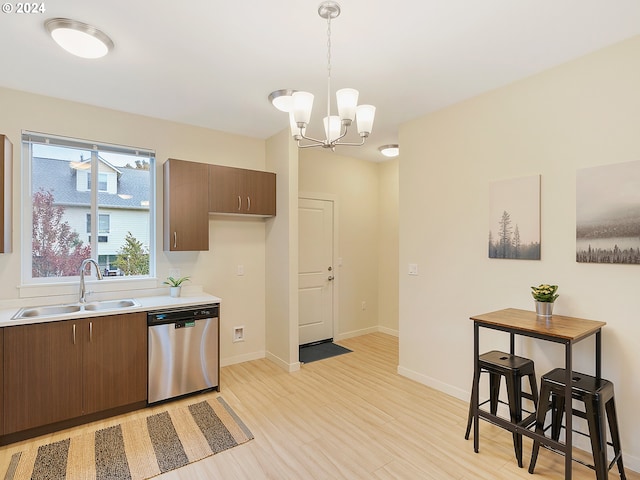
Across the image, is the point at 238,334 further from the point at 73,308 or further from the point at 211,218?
the point at 73,308

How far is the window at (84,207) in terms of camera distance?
2.98m

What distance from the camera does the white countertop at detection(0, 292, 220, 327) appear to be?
2.45 m

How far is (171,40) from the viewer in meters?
2.17

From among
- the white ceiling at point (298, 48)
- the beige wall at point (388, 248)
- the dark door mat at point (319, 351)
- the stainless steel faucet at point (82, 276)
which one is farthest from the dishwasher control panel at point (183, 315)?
the beige wall at point (388, 248)

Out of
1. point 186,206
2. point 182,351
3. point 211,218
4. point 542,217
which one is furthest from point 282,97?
point 182,351

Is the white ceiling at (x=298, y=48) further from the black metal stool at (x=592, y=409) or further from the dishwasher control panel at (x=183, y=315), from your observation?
the black metal stool at (x=592, y=409)

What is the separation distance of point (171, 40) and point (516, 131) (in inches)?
104

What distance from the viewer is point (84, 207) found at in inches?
127

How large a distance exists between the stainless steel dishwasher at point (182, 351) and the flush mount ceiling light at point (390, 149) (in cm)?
293

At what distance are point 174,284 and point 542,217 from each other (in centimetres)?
336

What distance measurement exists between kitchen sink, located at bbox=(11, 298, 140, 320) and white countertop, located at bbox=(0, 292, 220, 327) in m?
0.07

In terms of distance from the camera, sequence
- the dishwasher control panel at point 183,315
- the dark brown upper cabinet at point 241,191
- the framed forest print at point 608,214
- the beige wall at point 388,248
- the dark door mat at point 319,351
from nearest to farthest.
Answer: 1. the framed forest print at point 608,214
2. the dishwasher control panel at point 183,315
3. the dark brown upper cabinet at point 241,191
4. the dark door mat at point 319,351
5. the beige wall at point 388,248

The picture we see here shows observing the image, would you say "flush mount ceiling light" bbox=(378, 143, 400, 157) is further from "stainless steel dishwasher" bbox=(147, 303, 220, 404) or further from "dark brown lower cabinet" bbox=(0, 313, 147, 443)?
"dark brown lower cabinet" bbox=(0, 313, 147, 443)

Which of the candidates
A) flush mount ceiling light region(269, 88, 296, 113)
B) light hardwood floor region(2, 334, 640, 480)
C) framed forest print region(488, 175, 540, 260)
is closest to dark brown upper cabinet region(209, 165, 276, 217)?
flush mount ceiling light region(269, 88, 296, 113)
